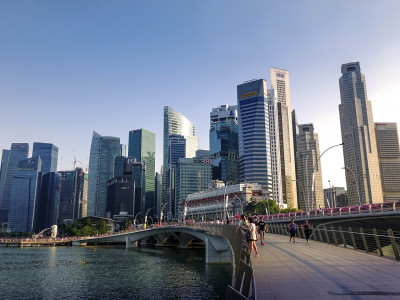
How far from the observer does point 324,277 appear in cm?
1273

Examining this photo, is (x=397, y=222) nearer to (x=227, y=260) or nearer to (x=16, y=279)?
(x=227, y=260)

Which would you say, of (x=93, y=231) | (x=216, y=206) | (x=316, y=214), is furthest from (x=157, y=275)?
(x=216, y=206)

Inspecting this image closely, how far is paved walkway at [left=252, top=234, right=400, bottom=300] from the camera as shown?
1012 centimetres

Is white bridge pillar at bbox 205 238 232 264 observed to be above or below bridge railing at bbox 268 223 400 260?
below

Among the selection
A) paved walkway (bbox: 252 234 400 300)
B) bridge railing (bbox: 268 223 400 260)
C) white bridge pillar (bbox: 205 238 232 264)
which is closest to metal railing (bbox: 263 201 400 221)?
bridge railing (bbox: 268 223 400 260)

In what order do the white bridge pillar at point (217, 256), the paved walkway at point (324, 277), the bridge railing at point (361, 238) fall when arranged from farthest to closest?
the white bridge pillar at point (217, 256) → the bridge railing at point (361, 238) → the paved walkway at point (324, 277)

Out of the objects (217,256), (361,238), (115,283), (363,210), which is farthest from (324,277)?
(217,256)

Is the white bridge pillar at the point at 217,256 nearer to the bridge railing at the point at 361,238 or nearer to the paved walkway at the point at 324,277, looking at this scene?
the bridge railing at the point at 361,238

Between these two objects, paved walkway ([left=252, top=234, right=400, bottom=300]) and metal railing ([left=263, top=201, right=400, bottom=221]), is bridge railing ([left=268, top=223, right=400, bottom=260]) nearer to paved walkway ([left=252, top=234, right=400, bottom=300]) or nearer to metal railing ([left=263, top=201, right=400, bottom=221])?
paved walkway ([left=252, top=234, right=400, bottom=300])

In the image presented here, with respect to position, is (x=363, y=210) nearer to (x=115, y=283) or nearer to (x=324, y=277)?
(x=115, y=283)

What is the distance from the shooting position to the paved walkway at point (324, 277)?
10.1 meters

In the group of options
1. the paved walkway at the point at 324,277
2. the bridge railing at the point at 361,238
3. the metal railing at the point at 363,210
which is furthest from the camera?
the metal railing at the point at 363,210

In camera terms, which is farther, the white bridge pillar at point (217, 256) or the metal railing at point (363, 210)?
the white bridge pillar at point (217, 256)

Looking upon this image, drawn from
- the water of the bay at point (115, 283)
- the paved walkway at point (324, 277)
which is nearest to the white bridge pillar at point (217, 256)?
the water of the bay at point (115, 283)
